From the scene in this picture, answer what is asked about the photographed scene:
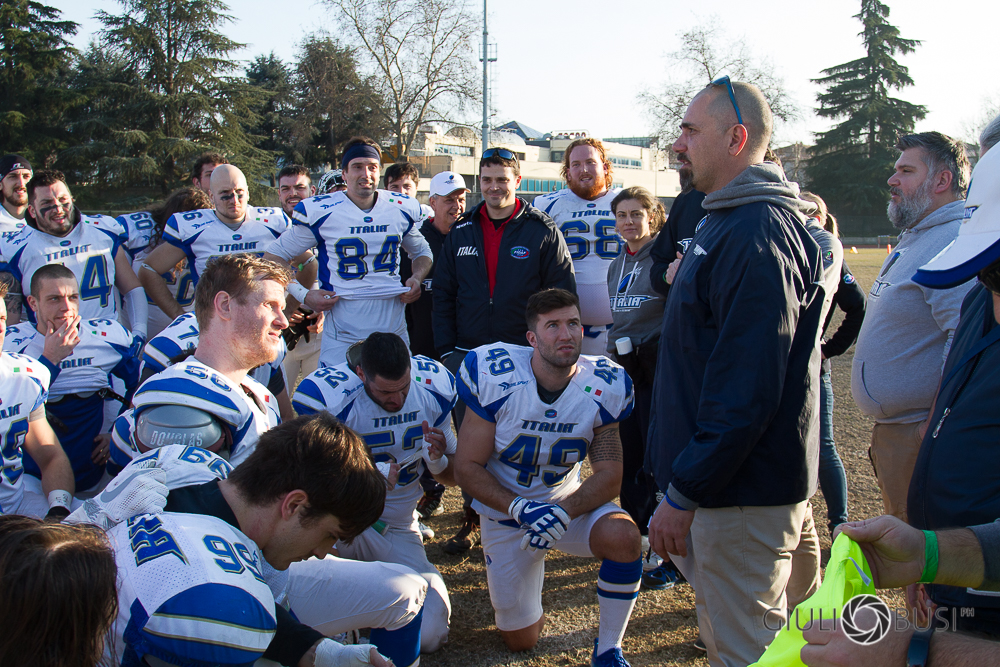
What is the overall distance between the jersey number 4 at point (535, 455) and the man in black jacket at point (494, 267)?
3.38ft

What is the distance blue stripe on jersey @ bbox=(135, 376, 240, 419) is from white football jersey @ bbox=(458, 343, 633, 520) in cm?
135

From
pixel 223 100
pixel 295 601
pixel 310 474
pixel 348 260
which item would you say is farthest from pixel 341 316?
pixel 223 100

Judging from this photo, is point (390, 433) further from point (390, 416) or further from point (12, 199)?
point (12, 199)

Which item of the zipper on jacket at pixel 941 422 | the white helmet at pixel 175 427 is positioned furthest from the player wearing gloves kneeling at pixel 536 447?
the zipper on jacket at pixel 941 422

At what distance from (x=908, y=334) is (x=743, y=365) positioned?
1.67 m

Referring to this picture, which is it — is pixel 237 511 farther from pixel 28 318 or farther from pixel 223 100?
pixel 223 100

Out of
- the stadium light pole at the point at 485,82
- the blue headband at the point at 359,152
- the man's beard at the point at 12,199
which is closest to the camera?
the blue headband at the point at 359,152

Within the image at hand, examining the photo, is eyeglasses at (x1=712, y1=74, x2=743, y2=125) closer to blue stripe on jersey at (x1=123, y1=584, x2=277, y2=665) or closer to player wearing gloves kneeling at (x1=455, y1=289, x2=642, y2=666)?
player wearing gloves kneeling at (x1=455, y1=289, x2=642, y2=666)

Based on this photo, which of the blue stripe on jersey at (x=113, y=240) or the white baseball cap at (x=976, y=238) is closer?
the white baseball cap at (x=976, y=238)

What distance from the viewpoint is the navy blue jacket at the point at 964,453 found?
5.20ft

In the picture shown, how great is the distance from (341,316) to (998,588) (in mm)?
4317

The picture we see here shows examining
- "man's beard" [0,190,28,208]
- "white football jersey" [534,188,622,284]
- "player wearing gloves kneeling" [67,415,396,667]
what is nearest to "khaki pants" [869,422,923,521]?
"white football jersey" [534,188,622,284]

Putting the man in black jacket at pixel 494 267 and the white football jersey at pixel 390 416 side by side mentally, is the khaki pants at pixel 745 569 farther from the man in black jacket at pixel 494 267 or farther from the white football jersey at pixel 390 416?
the man in black jacket at pixel 494 267

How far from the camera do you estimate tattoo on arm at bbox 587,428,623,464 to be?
11.8 ft
